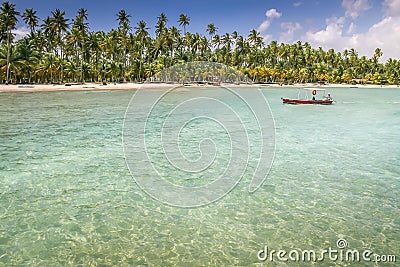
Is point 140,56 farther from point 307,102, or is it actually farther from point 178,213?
point 178,213

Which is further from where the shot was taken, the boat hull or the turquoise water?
the boat hull

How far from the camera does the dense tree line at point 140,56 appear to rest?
79625mm

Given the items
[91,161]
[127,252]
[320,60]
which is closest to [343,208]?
[127,252]

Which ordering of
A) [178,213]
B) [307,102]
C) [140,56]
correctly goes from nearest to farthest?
[178,213] < [307,102] < [140,56]

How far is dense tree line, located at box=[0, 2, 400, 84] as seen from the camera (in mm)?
79625

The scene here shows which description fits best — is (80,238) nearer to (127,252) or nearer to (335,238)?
(127,252)

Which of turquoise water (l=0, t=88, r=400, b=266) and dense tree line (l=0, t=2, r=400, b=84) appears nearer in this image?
turquoise water (l=0, t=88, r=400, b=266)

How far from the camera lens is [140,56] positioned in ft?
360

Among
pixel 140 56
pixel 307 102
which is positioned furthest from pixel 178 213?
pixel 140 56

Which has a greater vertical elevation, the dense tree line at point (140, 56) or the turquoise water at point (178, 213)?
the dense tree line at point (140, 56)

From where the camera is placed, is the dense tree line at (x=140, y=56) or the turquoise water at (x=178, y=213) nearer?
the turquoise water at (x=178, y=213)

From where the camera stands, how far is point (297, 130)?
30.4 metres

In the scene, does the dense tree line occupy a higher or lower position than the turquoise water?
higher

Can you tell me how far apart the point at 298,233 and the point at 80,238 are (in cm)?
621
